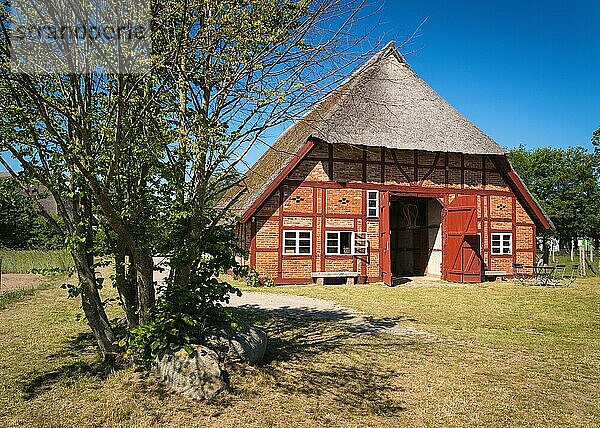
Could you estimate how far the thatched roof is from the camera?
17.3 metres

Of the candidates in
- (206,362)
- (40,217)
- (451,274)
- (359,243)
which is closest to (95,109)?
(40,217)

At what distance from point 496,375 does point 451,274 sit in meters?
13.3

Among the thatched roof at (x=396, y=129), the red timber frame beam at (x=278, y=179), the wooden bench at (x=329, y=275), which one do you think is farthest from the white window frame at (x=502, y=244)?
the red timber frame beam at (x=278, y=179)

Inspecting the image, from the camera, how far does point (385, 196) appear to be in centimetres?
1886

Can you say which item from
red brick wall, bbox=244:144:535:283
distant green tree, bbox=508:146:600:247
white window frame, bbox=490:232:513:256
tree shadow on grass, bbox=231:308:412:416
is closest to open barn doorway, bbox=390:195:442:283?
red brick wall, bbox=244:144:535:283

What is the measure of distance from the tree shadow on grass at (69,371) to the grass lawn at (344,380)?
1 cm

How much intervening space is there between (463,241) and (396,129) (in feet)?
14.9

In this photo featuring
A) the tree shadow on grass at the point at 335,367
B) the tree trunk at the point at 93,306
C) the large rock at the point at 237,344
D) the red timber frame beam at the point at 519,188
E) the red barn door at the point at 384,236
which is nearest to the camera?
the tree shadow on grass at the point at 335,367

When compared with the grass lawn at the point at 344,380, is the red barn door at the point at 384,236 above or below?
above

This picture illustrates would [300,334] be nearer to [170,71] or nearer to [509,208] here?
[170,71]

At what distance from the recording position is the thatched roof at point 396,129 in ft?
56.7

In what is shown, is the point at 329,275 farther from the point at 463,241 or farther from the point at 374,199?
the point at 463,241

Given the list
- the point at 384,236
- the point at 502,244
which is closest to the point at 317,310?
the point at 384,236

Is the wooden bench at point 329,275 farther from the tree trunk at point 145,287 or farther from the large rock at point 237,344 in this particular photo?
the tree trunk at point 145,287
